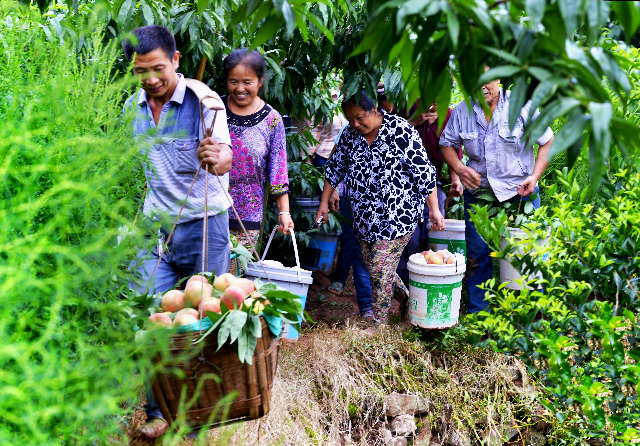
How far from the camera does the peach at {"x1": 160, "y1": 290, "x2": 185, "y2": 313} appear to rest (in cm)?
206

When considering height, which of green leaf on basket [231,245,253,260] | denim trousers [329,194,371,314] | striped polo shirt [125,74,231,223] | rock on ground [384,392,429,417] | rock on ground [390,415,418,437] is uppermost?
striped polo shirt [125,74,231,223]

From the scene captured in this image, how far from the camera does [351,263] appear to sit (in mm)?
5043

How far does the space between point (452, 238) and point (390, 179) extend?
790mm

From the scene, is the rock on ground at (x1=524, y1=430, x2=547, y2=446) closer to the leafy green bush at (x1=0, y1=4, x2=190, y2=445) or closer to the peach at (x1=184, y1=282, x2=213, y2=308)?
the peach at (x1=184, y1=282, x2=213, y2=308)

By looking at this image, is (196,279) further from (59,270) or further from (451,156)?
(451,156)

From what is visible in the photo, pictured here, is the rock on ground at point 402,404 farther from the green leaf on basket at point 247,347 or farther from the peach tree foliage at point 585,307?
the green leaf on basket at point 247,347

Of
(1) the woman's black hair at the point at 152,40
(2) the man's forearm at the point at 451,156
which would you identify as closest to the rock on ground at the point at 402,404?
(2) the man's forearm at the point at 451,156

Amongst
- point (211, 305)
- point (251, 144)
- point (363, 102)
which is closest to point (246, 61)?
point (251, 144)

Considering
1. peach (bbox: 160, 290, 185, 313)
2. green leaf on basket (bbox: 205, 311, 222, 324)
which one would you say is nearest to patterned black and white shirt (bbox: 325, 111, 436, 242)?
peach (bbox: 160, 290, 185, 313)

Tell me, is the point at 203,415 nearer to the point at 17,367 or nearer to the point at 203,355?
the point at 203,355

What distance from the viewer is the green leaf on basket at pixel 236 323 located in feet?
5.93

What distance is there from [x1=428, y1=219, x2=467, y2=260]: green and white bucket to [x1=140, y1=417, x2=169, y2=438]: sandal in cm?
253

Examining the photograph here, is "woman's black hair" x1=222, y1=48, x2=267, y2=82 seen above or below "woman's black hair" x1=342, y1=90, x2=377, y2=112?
above

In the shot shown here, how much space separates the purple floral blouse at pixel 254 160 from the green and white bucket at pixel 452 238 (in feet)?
4.79
